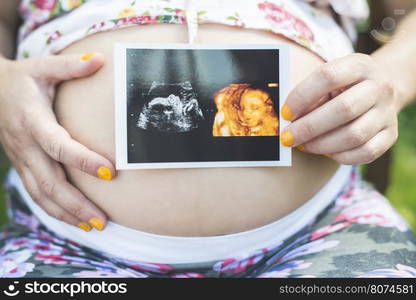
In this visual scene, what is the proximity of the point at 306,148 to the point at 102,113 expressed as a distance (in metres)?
0.38

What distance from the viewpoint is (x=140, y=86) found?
2.55 feet

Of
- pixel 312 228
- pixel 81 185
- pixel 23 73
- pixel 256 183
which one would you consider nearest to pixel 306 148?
pixel 256 183

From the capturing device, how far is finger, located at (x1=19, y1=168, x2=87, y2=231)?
2.80 feet

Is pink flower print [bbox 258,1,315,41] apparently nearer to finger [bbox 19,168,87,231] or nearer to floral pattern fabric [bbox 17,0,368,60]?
floral pattern fabric [bbox 17,0,368,60]

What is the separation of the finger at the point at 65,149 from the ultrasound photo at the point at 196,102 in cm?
3

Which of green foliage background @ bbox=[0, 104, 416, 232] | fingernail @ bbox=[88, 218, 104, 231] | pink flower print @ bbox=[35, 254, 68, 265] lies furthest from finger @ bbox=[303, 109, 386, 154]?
green foliage background @ bbox=[0, 104, 416, 232]

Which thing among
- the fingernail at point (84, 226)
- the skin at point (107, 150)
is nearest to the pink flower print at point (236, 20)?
the skin at point (107, 150)

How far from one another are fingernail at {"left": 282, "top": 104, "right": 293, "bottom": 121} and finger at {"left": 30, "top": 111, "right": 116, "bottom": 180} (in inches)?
12.8

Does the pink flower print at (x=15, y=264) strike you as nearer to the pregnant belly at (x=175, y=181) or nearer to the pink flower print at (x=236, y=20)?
the pregnant belly at (x=175, y=181)

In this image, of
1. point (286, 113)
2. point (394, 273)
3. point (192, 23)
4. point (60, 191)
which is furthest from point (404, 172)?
point (60, 191)

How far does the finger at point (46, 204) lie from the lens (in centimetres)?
85

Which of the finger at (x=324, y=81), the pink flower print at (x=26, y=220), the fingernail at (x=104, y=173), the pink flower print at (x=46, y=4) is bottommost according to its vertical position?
the pink flower print at (x=26, y=220)

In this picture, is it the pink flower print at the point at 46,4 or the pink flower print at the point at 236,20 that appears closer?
the pink flower print at the point at 236,20

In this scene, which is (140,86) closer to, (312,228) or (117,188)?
Answer: (117,188)
